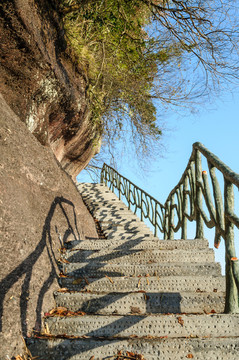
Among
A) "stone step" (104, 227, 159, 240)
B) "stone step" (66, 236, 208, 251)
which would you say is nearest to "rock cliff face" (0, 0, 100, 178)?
"stone step" (66, 236, 208, 251)

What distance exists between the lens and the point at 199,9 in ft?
19.6

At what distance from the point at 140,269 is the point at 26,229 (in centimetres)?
119

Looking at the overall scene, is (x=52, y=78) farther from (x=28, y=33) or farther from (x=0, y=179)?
(x=0, y=179)

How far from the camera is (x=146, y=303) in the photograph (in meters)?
2.89

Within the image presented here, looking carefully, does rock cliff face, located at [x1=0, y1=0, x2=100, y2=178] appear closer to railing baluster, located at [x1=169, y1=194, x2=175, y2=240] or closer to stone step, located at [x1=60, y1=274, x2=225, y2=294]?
railing baluster, located at [x1=169, y1=194, x2=175, y2=240]

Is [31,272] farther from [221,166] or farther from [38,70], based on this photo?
[38,70]

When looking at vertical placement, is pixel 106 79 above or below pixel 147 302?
above

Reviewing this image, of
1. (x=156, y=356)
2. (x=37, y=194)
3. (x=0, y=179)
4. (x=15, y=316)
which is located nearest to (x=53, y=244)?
(x=37, y=194)

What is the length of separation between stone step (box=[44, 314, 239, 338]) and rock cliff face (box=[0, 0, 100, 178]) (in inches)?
128

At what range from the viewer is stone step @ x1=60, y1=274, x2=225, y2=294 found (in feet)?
10.3

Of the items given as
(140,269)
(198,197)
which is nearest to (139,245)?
(140,269)

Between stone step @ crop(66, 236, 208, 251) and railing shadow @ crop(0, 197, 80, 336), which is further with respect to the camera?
stone step @ crop(66, 236, 208, 251)

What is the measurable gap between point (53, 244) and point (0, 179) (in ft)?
3.10

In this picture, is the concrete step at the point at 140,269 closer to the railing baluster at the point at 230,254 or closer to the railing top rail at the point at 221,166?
the railing baluster at the point at 230,254
